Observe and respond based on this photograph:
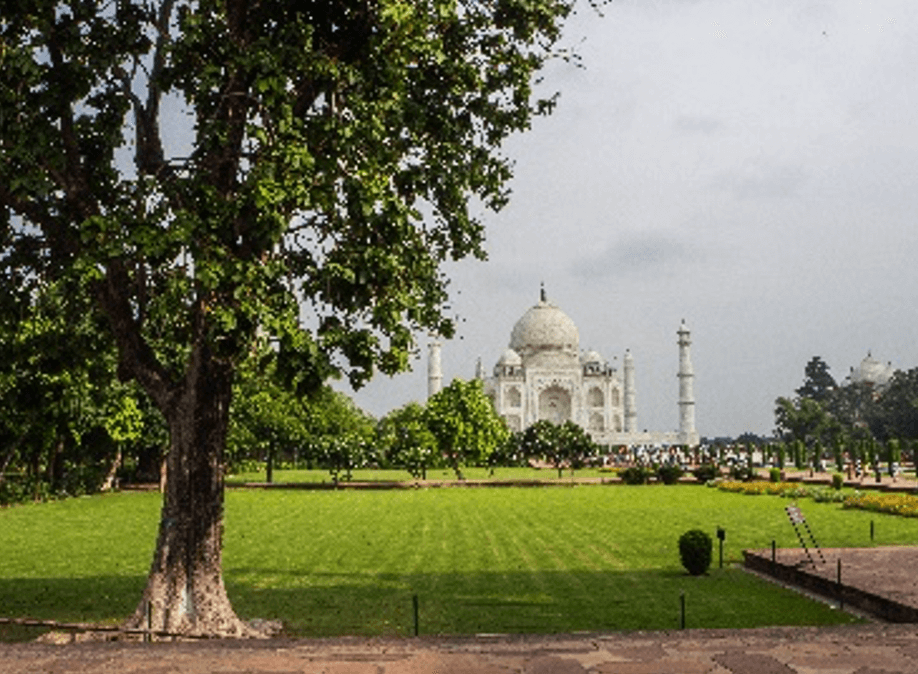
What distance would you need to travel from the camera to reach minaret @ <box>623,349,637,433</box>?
116 metres

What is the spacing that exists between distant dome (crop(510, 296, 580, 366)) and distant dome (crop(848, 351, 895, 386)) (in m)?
36.8

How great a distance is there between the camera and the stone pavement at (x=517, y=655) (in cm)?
750

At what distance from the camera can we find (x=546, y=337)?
110938 millimetres

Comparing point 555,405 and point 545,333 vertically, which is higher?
point 545,333

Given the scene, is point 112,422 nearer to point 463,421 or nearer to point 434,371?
point 463,421

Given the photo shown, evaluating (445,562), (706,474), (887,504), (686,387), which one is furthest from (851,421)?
(445,562)

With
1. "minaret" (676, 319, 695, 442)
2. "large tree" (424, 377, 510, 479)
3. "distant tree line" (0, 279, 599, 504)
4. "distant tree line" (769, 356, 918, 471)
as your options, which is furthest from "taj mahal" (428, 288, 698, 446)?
"large tree" (424, 377, 510, 479)

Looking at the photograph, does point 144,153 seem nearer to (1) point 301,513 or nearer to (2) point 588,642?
(2) point 588,642

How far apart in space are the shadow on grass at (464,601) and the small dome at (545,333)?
9461 cm

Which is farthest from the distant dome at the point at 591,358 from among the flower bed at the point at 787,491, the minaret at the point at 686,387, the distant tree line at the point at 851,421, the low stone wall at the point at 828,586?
the low stone wall at the point at 828,586

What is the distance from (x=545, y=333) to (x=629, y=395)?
14.1 metres

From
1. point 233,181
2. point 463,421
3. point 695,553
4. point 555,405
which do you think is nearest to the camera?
point 233,181

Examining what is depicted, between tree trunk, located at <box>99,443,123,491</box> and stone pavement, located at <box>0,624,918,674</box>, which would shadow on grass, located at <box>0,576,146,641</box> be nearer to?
stone pavement, located at <box>0,624,918,674</box>

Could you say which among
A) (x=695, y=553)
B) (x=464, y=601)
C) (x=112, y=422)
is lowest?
(x=464, y=601)
